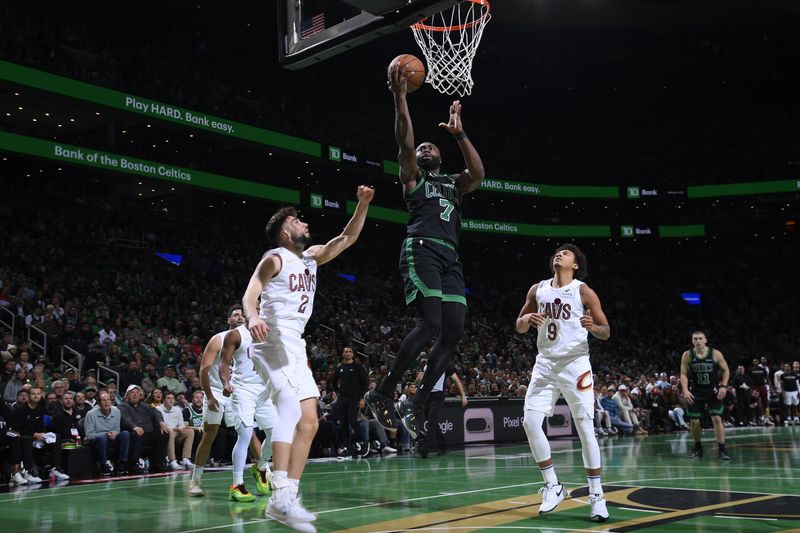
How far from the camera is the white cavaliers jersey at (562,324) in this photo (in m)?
7.01

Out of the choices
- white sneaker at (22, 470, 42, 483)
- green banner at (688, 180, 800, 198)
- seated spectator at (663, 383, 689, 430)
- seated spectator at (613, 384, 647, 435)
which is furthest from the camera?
green banner at (688, 180, 800, 198)

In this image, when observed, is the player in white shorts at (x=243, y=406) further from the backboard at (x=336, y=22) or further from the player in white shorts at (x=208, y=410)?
the backboard at (x=336, y=22)

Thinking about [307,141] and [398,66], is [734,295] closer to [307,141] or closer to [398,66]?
[307,141]

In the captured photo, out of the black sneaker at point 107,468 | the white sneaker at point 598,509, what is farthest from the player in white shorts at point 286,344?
the black sneaker at point 107,468

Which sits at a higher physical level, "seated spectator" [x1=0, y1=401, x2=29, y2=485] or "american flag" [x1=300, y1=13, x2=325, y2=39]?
"american flag" [x1=300, y1=13, x2=325, y2=39]

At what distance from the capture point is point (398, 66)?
21.1ft

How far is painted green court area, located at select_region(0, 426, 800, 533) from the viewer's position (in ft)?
20.7

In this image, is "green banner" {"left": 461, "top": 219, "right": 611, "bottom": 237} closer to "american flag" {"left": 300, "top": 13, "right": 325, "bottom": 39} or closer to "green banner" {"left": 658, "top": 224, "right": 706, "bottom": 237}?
"green banner" {"left": 658, "top": 224, "right": 706, "bottom": 237}

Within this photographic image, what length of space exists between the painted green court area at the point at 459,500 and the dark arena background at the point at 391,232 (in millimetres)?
69

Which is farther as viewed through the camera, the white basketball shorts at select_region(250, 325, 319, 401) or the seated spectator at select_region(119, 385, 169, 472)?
the seated spectator at select_region(119, 385, 169, 472)

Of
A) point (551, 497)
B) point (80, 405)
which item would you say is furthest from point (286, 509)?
point (80, 405)

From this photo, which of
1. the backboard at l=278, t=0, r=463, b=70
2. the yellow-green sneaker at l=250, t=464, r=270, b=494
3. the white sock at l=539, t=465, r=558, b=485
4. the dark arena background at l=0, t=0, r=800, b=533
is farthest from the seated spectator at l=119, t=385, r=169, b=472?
the white sock at l=539, t=465, r=558, b=485

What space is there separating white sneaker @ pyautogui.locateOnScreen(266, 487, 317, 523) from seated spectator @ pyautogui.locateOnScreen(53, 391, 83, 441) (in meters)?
8.18

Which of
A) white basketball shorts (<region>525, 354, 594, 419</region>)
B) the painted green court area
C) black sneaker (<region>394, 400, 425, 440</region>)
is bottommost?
the painted green court area
